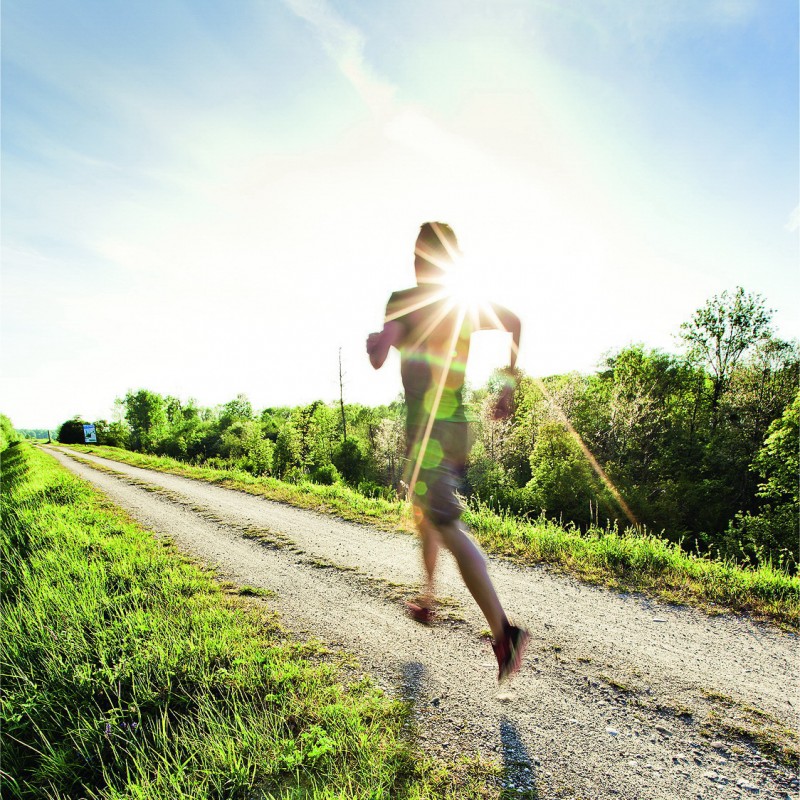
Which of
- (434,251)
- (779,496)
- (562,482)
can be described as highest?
(434,251)

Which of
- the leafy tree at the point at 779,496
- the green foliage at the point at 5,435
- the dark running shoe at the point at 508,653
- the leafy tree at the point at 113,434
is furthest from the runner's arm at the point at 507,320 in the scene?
the leafy tree at the point at 113,434

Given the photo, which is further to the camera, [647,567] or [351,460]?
[351,460]

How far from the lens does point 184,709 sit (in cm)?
226

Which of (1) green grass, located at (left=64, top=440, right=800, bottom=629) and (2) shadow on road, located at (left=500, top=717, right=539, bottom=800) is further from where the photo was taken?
(1) green grass, located at (left=64, top=440, right=800, bottom=629)

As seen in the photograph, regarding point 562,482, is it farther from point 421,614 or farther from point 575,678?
point 575,678

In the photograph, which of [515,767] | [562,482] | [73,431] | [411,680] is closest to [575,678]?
[515,767]

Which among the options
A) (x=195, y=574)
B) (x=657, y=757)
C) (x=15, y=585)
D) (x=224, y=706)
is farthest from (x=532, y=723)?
(x=15, y=585)

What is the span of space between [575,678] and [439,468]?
58.8 inches

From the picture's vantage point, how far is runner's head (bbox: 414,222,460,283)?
105 inches

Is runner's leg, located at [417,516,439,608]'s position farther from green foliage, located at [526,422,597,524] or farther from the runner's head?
green foliage, located at [526,422,597,524]

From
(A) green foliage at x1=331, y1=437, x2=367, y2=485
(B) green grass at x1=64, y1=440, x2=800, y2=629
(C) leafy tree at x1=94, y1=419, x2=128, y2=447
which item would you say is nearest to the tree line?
(A) green foliage at x1=331, y1=437, x2=367, y2=485

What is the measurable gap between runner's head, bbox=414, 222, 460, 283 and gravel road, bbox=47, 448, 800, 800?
2487mm

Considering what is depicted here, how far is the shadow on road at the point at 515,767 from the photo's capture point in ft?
5.48

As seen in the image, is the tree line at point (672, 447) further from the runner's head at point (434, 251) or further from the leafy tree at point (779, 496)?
the runner's head at point (434, 251)
